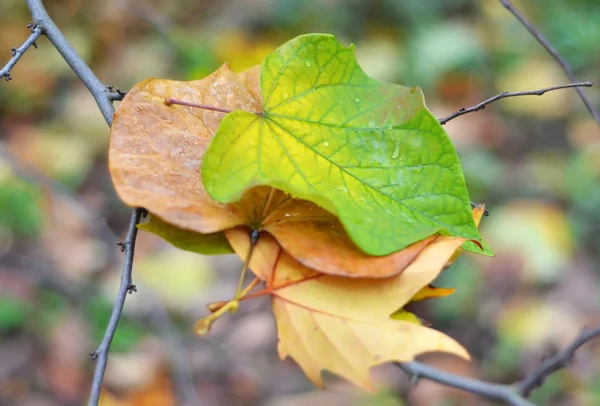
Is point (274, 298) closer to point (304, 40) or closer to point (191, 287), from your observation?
point (304, 40)

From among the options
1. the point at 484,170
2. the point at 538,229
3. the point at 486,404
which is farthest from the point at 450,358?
the point at 484,170

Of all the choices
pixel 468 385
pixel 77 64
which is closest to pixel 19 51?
pixel 77 64

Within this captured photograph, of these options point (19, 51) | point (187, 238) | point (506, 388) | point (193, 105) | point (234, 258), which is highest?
point (234, 258)

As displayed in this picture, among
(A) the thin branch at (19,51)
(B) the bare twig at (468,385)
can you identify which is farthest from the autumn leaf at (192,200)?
(B) the bare twig at (468,385)

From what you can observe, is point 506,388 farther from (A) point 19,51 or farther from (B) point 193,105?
(A) point 19,51

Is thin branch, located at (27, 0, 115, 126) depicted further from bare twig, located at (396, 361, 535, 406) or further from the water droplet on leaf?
bare twig, located at (396, 361, 535, 406)

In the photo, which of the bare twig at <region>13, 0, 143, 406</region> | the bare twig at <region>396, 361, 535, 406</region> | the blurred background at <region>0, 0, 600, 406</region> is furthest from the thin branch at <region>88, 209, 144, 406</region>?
the blurred background at <region>0, 0, 600, 406</region>
